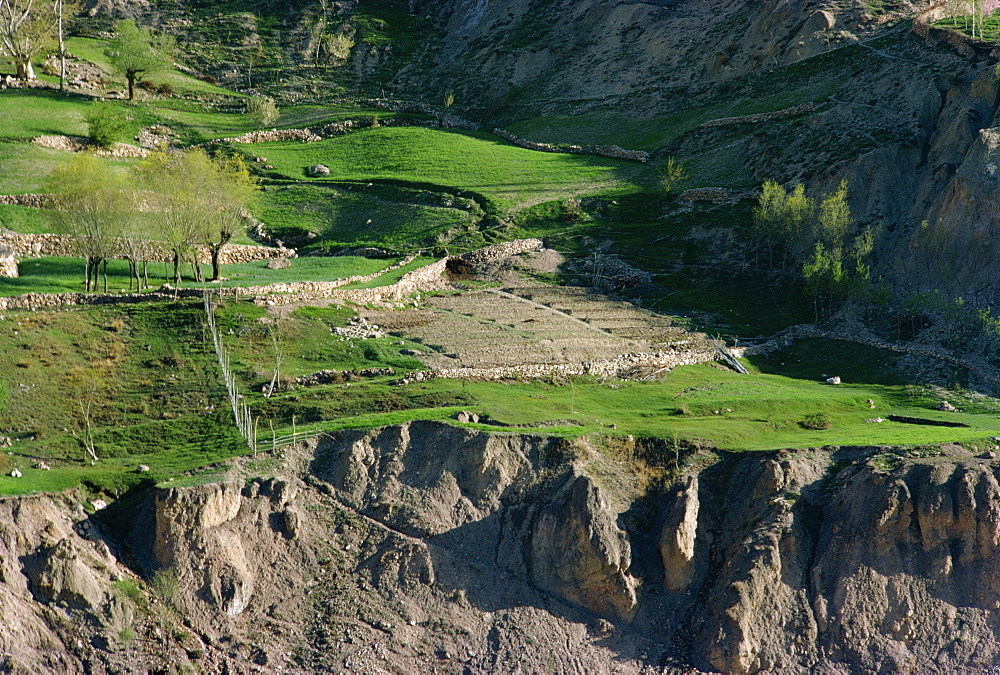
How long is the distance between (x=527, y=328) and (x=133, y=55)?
5900 centimetres

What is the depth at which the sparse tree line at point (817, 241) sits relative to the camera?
6469cm

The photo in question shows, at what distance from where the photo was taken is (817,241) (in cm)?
6794

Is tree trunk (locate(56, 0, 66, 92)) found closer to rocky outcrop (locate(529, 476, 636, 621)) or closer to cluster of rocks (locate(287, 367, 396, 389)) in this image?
cluster of rocks (locate(287, 367, 396, 389))

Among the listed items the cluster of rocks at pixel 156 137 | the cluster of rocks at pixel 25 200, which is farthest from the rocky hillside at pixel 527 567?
the cluster of rocks at pixel 156 137

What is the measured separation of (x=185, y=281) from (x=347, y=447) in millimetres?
24439

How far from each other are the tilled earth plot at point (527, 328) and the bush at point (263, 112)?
41.0 meters

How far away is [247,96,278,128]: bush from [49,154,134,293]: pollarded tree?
39.2 m

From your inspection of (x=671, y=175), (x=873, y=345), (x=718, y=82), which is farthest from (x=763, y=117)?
(x=873, y=345)

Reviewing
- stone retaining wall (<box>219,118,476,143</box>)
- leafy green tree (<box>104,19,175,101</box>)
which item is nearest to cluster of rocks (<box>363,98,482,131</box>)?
stone retaining wall (<box>219,118,476,143</box>)

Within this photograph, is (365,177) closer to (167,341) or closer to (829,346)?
(167,341)

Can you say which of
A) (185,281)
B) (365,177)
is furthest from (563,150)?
(185,281)

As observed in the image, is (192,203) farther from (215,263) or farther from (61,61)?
(61,61)

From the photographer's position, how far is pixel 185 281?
197 ft

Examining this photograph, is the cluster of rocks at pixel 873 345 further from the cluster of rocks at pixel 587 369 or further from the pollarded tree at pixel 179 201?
the pollarded tree at pixel 179 201
